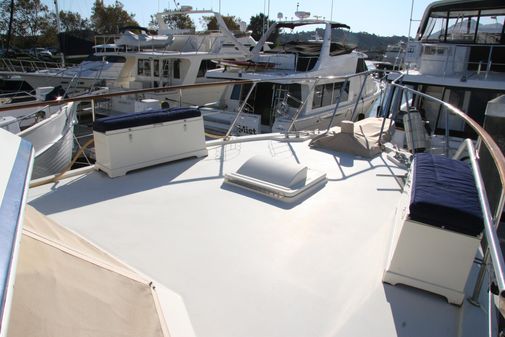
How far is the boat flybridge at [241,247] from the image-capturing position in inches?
58.1

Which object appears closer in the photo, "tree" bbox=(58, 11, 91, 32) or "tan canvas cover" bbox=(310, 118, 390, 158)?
"tan canvas cover" bbox=(310, 118, 390, 158)

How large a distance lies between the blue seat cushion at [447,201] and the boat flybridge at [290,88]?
7.10 meters

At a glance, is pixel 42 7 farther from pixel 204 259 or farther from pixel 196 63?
pixel 204 259

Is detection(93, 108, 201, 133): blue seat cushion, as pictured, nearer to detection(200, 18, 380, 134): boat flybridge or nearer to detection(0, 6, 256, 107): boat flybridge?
detection(200, 18, 380, 134): boat flybridge

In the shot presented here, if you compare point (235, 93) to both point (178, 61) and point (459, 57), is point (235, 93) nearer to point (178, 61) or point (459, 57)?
point (178, 61)

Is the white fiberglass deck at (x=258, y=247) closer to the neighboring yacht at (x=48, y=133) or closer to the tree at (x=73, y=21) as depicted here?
the neighboring yacht at (x=48, y=133)

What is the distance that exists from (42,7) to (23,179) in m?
45.5

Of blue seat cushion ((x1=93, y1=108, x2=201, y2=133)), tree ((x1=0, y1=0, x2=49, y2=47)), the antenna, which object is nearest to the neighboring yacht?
blue seat cushion ((x1=93, y1=108, x2=201, y2=133))

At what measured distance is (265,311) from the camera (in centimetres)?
205

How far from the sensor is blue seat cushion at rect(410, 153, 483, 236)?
1.96 m

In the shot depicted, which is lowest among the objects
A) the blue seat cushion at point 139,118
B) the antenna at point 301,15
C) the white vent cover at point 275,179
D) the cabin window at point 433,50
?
the white vent cover at point 275,179

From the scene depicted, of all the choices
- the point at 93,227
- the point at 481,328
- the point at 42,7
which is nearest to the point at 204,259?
the point at 93,227

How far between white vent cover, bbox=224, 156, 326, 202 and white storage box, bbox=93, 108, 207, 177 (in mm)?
809

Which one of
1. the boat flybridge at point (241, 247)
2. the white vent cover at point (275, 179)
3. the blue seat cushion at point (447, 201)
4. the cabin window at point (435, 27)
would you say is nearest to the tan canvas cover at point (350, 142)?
the boat flybridge at point (241, 247)
